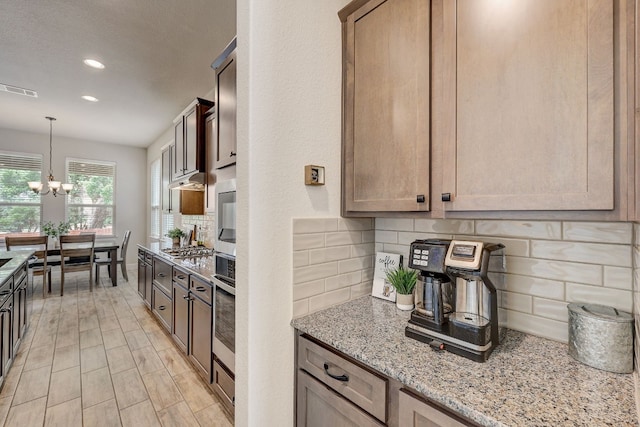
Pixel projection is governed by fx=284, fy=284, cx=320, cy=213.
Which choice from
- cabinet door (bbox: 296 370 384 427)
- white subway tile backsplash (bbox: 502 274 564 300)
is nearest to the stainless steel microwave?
cabinet door (bbox: 296 370 384 427)

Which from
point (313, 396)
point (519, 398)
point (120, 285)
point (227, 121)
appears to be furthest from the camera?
point (120, 285)

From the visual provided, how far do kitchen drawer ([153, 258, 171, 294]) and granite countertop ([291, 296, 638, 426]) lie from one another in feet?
7.11

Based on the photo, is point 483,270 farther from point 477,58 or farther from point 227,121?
point 227,121

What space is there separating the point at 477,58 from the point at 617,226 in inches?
28.7

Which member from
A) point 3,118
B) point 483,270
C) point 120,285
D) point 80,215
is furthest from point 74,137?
point 483,270

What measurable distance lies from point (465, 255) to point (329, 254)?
1.98 ft

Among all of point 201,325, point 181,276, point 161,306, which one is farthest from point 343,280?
point 161,306

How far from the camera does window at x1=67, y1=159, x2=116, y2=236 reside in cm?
589

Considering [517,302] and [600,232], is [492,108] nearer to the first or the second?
[600,232]

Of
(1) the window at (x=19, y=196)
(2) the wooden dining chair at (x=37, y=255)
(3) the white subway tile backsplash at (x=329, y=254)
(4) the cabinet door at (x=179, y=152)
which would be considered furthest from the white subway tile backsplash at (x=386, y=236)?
(1) the window at (x=19, y=196)

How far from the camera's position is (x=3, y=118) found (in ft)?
15.4

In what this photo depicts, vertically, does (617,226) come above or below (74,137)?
below

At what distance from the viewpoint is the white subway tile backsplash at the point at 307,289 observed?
1.23 m

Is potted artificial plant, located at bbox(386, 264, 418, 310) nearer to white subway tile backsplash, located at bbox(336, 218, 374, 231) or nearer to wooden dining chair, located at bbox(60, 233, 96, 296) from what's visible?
white subway tile backsplash, located at bbox(336, 218, 374, 231)
